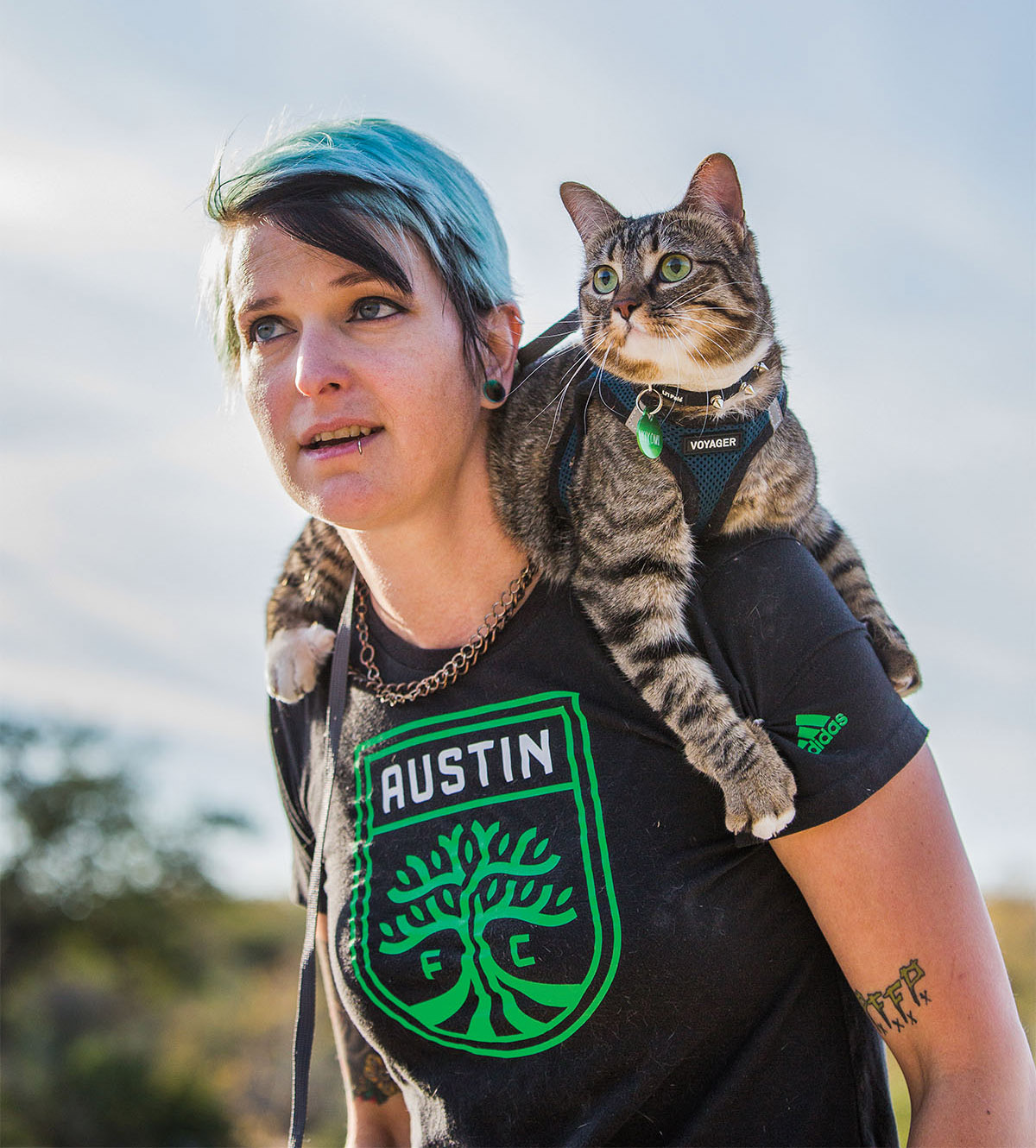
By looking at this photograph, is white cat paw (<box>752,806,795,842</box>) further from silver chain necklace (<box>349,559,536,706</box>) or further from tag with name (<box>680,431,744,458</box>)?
tag with name (<box>680,431,744,458</box>)

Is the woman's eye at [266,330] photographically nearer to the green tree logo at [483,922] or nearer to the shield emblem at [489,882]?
the shield emblem at [489,882]

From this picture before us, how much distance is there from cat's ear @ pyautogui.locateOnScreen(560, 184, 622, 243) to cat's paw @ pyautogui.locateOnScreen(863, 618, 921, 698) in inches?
53.4

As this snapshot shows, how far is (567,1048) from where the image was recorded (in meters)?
1.89

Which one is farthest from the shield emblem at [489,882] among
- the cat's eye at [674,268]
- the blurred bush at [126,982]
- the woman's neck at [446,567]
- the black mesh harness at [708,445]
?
the blurred bush at [126,982]

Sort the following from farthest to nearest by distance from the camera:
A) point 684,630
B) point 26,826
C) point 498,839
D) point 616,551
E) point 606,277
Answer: point 26,826, point 606,277, point 616,551, point 684,630, point 498,839

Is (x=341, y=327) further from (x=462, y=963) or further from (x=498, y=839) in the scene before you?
(x=462, y=963)

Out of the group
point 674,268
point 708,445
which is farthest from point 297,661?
point 674,268

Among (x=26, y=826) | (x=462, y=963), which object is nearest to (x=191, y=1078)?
(x=26, y=826)

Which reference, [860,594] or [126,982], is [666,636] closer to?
[860,594]

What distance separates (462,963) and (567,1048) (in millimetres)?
251

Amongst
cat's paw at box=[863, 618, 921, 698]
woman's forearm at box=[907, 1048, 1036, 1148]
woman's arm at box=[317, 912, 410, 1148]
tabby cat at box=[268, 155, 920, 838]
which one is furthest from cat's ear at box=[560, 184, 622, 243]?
woman's forearm at box=[907, 1048, 1036, 1148]

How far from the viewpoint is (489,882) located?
1.99 m

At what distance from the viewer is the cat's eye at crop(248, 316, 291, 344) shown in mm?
2258

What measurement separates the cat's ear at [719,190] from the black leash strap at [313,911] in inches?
55.9
